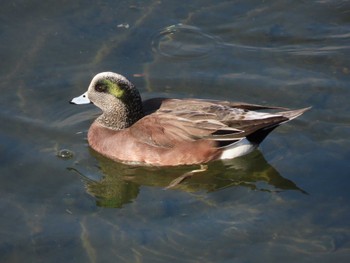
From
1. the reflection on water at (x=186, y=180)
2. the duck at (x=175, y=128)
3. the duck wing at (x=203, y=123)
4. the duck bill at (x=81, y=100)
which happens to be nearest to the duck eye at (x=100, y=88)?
the duck at (x=175, y=128)

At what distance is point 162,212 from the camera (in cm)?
845

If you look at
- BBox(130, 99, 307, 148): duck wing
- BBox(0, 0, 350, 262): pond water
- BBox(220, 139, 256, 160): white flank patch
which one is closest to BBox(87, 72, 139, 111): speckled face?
BBox(130, 99, 307, 148): duck wing

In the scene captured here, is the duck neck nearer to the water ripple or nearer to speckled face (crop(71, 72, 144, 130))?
speckled face (crop(71, 72, 144, 130))

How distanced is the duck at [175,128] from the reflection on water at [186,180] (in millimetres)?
90

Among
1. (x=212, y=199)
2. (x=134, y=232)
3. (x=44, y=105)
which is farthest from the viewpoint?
(x=44, y=105)

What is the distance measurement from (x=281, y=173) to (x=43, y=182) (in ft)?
7.91

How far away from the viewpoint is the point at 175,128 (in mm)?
9438

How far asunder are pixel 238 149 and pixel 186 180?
2.27ft

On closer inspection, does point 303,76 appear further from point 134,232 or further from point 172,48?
point 134,232

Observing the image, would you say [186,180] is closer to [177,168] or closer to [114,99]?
[177,168]

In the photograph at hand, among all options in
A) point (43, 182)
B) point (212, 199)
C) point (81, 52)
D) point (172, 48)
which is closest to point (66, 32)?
point (81, 52)

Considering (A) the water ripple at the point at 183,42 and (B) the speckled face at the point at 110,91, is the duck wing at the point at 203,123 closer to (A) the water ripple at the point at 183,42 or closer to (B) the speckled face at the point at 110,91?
(B) the speckled face at the point at 110,91

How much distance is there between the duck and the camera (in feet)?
30.6

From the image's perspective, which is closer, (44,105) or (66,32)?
(44,105)
